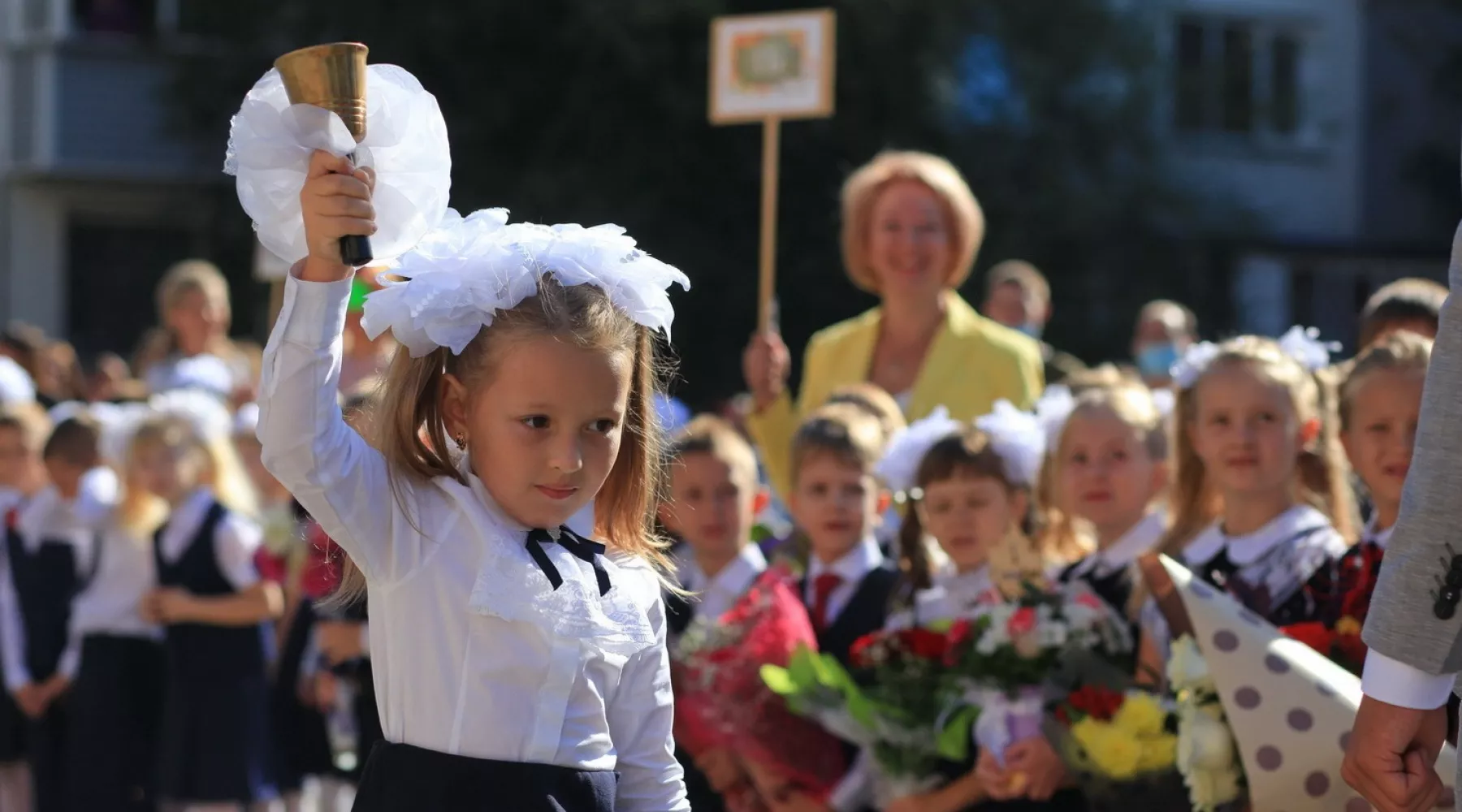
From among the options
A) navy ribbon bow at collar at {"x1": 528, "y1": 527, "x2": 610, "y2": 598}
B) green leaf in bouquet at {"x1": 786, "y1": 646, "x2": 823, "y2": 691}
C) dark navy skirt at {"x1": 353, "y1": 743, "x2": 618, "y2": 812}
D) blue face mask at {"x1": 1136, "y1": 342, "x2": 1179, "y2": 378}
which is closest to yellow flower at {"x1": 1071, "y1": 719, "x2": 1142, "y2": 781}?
green leaf in bouquet at {"x1": 786, "y1": 646, "x2": 823, "y2": 691}

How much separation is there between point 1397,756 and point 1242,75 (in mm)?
21312

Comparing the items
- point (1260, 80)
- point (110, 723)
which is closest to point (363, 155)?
point (110, 723)

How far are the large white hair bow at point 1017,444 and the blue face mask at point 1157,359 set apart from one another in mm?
4089

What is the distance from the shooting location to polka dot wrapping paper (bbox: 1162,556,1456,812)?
366cm

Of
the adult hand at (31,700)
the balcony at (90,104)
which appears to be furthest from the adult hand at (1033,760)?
the balcony at (90,104)

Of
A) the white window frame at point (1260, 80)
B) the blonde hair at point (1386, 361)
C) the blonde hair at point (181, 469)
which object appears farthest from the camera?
the white window frame at point (1260, 80)

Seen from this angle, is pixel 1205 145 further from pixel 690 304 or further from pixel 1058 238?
pixel 690 304

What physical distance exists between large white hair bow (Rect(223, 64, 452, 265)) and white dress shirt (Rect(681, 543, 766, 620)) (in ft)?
9.67

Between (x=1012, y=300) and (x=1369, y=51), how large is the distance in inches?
602

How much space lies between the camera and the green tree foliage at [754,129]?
57.5 ft

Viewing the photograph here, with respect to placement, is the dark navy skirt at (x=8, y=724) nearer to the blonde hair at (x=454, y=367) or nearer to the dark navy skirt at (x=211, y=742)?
the dark navy skirt at (x=211, y=742)

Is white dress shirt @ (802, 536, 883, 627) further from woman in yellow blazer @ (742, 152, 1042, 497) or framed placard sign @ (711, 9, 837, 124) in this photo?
framed placard sign @ (711, 9, 837, 124)

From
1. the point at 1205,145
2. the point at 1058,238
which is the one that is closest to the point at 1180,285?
the point at 1058,238

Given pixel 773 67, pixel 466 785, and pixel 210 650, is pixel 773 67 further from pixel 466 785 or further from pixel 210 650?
pixel 466 785
